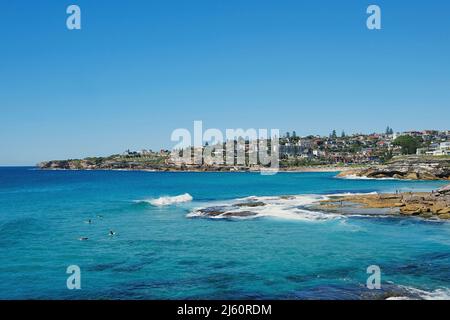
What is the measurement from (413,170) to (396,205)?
71548 mm

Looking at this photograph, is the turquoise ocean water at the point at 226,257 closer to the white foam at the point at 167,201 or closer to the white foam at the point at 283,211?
the white foam at the point at 283,211

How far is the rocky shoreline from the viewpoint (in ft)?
127

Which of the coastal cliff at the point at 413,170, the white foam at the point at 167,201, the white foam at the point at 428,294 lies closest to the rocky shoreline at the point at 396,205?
the white foam at the point at 167,201

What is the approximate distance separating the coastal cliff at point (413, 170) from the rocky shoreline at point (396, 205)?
57891mm

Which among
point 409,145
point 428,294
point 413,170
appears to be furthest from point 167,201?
point 409,145

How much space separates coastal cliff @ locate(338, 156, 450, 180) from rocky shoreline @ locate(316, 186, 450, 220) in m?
57.9

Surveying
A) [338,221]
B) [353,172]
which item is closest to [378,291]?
[338,221]

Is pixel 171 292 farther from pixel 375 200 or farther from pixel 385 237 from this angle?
pixel 375 200

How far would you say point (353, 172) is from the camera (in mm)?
120875

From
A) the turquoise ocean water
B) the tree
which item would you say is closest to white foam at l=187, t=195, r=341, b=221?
the turquoise ocean water

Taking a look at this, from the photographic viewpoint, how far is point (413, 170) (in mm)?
107750

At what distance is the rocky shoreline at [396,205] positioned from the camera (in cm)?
3878
